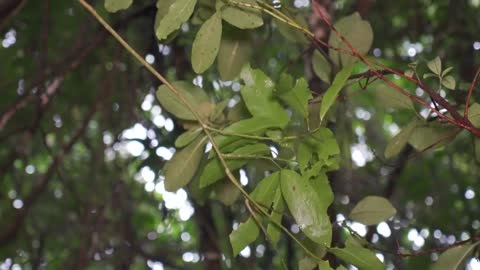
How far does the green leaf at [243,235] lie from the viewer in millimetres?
924

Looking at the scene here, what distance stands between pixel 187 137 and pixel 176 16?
163 mm

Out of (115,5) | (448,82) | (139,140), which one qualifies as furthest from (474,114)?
(139,140)

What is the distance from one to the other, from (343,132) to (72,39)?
3.09ft

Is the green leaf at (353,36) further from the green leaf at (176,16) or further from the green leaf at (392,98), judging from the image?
the green leaf at (176,16)

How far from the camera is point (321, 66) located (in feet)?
3.97

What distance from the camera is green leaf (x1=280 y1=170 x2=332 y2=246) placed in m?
0.88

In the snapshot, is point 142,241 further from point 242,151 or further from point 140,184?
point 242,151

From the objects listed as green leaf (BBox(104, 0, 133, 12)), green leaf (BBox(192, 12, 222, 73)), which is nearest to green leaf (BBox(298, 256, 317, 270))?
green leaf (BBox(192, 12, 222, 73))

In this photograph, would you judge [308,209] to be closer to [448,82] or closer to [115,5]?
[448,82]

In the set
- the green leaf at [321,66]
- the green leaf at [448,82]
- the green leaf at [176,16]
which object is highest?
the green leaf at [176,16]

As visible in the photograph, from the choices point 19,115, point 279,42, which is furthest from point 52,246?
point 279,42

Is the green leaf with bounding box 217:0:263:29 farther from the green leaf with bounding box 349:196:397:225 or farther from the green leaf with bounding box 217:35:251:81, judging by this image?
the green leaf with bounding box 349:196:397:225

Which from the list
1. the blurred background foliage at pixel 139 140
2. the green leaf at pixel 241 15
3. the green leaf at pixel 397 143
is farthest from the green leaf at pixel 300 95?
the blurred background foliage at pixel 139 140

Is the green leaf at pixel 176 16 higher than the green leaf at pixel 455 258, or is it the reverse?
the green leaf at pixel 176 16
